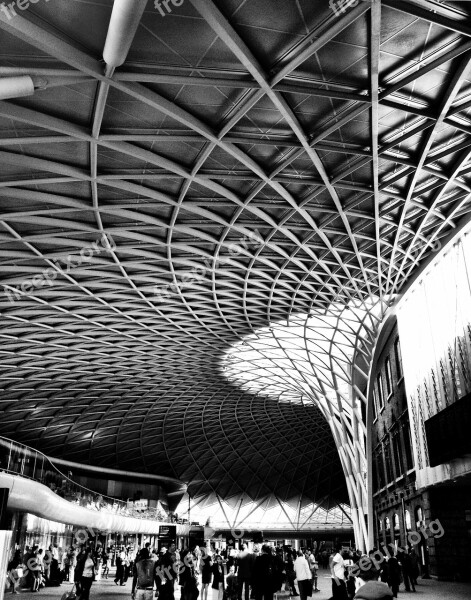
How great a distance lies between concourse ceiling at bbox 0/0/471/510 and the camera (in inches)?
583

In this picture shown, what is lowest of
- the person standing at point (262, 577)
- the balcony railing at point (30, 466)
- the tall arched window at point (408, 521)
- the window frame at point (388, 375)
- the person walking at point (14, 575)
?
the person walking at point (14, 575)

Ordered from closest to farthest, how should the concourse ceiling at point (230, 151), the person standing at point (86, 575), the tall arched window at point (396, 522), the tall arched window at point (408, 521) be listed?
the concourse ceiling at point (230, 151), the person standing at point (86, 575), the tall arched window at point (408, 521), the tall arched window at point (396, 522)

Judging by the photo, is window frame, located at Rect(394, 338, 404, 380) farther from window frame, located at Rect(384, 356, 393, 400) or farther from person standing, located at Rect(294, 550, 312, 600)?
person standing, located at Rect(294, 550, 312, 600)

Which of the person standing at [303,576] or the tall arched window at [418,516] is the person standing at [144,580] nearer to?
the person standing at [303,576]

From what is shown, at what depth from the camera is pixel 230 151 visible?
20.4 m

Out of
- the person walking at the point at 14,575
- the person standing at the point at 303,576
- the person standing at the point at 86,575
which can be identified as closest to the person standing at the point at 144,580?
the person standing at the point at 86,575

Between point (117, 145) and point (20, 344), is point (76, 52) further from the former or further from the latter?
point (20, 344)

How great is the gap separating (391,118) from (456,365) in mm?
14559

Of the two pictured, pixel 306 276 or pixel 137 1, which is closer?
pixel 137 1

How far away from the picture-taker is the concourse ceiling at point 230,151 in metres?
14.8

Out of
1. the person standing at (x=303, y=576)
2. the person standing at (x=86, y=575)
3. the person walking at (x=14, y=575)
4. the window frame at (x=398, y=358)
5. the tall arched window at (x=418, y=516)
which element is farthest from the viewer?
the window frame at (x=398, y=358)

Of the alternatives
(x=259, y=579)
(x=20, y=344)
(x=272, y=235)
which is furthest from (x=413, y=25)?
(x=20, y=344)

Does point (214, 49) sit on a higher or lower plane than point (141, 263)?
lower

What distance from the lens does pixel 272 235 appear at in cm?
2956
